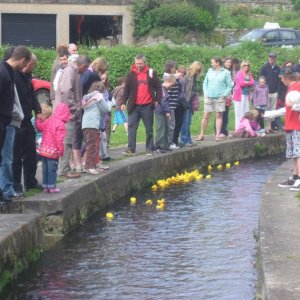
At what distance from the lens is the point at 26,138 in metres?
11.9

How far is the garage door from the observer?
39094mm

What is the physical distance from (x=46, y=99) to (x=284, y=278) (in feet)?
55.1

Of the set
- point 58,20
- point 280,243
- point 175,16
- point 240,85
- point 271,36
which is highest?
point 175,16

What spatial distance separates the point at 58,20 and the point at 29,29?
1.17 metres

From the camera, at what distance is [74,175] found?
13.1 metres

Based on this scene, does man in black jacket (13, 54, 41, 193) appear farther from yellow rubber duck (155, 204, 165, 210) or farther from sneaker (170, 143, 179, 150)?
sneaker (170, 143, 179, 150)

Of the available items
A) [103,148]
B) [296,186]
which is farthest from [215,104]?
[296,186]

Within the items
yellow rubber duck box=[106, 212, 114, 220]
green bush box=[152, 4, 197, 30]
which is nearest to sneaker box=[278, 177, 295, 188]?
yellow rubber duck box=[106, 212, 114, 220]

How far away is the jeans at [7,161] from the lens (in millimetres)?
11023

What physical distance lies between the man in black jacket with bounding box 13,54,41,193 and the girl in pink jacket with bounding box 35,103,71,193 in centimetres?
16

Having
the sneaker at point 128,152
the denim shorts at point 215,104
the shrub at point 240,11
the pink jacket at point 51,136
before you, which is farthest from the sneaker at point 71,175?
the shrub at point 240,11

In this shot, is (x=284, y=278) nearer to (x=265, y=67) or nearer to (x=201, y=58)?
(x=265, y=67)

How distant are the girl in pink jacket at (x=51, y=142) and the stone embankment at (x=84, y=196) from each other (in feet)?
0.76

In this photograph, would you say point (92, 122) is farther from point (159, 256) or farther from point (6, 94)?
point (159, 256)
